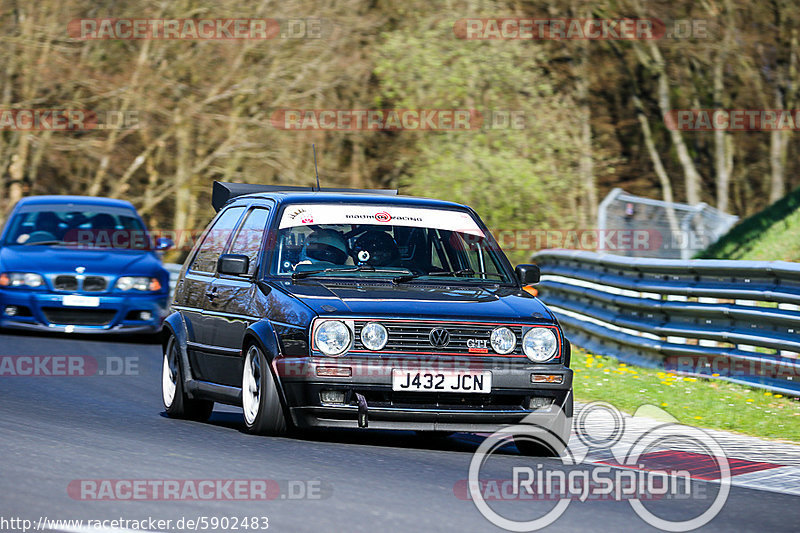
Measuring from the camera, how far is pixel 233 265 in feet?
32.0

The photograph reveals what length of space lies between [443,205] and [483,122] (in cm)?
2039

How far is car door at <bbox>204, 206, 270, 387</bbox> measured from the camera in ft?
32.1

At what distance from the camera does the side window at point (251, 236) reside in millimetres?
10133

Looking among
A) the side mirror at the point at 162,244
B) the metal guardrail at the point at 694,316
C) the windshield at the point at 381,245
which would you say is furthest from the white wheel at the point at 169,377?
the side mirror at the point at 162,244

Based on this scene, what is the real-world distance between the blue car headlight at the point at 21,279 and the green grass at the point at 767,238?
9268 millimetres

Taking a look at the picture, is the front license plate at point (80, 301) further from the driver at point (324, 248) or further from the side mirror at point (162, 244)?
the driver at point (324, 248)

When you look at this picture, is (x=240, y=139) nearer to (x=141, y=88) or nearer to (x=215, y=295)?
(x=141, y=88)

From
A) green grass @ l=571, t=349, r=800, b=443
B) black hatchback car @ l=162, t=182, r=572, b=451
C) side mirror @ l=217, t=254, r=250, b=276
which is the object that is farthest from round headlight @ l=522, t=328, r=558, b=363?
green grass @ l=571, t=349, r=800, b=443

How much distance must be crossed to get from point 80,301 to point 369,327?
8.82 meters

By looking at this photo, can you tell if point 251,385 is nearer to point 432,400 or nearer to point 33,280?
point 432,400

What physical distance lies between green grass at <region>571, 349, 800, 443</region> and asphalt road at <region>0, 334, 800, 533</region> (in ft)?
7.12

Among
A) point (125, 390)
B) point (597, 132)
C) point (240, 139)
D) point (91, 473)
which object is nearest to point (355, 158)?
point (240, 139)

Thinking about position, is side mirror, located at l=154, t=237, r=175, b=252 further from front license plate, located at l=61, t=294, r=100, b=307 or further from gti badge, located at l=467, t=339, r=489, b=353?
gti badge, located at l=467, t=339, r=489, b=353

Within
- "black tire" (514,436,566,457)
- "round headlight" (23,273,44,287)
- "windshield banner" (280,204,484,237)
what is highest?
"windshield banner" (280,204,484,237)
